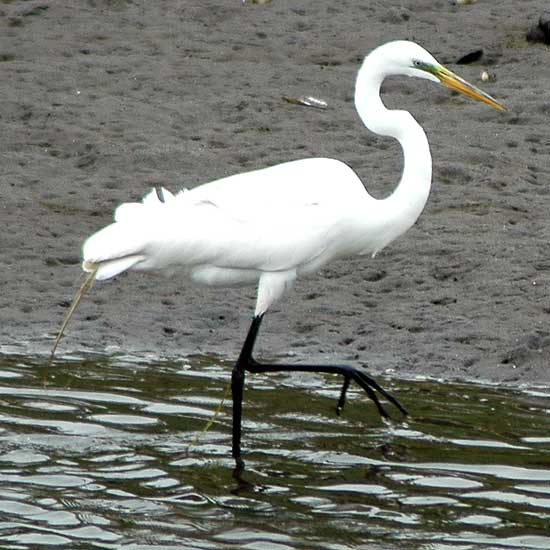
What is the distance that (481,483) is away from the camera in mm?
6008

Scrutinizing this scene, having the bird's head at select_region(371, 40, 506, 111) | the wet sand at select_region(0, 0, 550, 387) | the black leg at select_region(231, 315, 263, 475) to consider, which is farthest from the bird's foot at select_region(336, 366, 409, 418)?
the bird's head at select_region(371, 40, 506, 111)

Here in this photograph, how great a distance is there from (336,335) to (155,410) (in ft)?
5.40

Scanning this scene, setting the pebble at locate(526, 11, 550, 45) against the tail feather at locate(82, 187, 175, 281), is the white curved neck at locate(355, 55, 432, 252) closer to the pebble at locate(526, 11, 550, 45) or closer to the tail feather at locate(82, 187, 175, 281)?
the tail feather at locate(82, 187, 175, 281)

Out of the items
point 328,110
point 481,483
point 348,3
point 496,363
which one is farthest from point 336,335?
point 348,3

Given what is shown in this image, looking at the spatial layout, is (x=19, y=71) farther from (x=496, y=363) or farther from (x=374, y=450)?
(x=374, y=450)

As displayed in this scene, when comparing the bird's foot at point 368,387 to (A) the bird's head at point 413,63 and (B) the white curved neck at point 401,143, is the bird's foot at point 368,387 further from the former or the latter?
(A) the bird's head at point 413,63

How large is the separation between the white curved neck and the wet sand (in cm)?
124

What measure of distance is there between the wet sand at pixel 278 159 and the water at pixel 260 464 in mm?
568

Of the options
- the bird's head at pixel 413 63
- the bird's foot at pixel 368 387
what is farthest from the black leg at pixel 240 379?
the bird's head at pixel 413 63

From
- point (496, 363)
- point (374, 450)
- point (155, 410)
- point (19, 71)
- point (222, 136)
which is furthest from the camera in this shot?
point (19, 71)

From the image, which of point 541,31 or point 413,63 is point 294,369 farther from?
point 541,31

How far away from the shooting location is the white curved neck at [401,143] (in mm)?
6785

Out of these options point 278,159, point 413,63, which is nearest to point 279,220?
Result: point 413,63

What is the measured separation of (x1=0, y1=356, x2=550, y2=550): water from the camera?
5.47 metres
